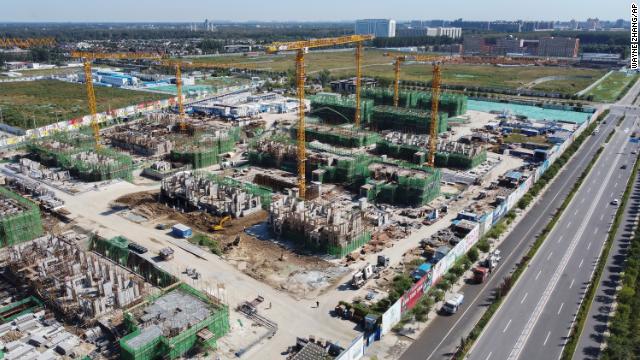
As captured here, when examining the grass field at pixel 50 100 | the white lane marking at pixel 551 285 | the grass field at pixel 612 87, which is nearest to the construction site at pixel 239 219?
the white lane marking at pixel 551 285

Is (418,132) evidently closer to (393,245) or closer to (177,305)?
(393,245)

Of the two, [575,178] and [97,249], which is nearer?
[97,249]

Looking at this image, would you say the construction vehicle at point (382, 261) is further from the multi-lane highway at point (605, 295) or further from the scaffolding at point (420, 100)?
the scaffolding at point (420, 100)

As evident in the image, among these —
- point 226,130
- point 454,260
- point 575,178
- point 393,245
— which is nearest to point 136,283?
point 393,245

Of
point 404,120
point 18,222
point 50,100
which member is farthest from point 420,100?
point 50,100

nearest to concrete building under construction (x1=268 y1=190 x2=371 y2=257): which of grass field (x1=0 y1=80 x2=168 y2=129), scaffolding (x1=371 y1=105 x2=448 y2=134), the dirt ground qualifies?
the dirt ground

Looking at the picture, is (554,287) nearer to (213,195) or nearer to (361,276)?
(361,276)
